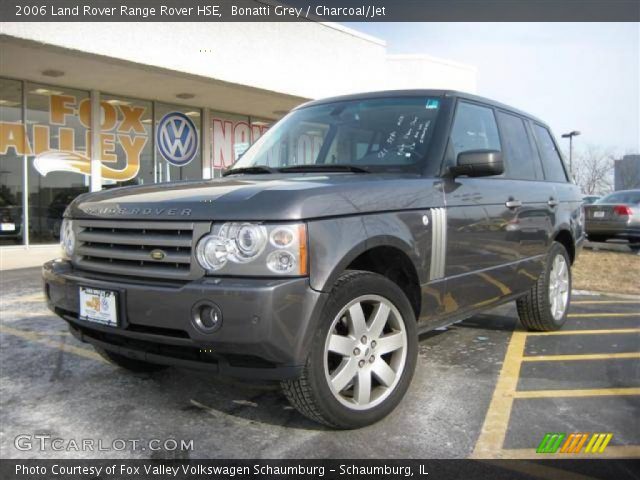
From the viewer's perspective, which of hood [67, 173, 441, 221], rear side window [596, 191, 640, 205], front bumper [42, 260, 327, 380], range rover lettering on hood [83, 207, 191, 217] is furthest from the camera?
rear side window [596, 191, 640, 205]

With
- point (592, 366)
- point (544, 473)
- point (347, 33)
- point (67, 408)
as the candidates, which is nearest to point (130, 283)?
point (67, 408)

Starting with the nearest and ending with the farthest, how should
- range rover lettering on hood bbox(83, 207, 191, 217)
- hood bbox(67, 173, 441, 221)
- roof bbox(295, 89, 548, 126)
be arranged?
hood bbox(67, 173, 441, 221), range rover lettering on hood bbox(83, 207, 191, 217), roof bbox(295, 89, 548, 126)

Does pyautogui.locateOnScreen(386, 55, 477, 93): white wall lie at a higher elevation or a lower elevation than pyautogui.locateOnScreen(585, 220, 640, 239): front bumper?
higher

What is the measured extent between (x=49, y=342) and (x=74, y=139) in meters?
8.86

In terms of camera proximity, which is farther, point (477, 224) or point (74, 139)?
point (74, 139)

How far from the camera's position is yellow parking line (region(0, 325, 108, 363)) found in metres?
4.28

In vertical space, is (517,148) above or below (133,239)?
above

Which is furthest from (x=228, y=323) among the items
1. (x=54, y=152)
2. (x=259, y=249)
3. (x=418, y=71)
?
(x=418, y=71)

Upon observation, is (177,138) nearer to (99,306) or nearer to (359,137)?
(359,137)

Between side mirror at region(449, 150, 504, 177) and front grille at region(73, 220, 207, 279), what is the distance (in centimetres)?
171

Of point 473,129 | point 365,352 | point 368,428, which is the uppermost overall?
point 473,129

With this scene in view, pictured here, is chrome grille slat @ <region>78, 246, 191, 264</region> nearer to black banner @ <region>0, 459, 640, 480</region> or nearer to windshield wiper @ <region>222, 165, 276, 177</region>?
black banner @ <region>0, 459, 640, 480</region>

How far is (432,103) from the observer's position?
12.4 ft

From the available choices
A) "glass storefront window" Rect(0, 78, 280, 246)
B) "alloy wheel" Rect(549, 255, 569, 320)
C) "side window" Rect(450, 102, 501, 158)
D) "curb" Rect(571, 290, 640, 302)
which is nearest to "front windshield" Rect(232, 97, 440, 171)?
"side window" Rect(450, 102, 501, 158)
